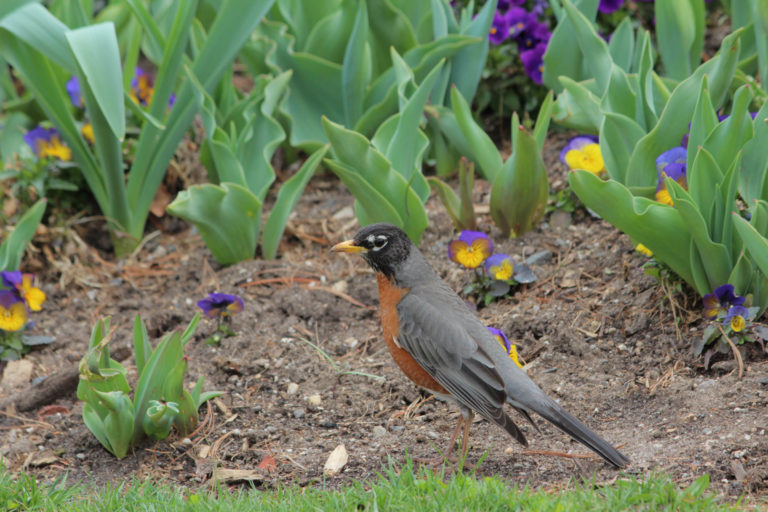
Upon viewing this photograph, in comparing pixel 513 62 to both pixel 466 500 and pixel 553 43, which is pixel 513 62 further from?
pixel 466 500

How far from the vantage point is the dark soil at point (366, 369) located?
3266 mm

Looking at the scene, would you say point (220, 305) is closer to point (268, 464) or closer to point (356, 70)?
point (268, 464)

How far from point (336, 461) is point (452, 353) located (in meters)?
0.61

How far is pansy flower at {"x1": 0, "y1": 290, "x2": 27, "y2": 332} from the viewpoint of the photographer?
14.1ft

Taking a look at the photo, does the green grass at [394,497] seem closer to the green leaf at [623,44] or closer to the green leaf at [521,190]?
the green leaf at [521,190]

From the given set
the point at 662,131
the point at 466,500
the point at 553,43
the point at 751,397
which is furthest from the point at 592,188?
the point at 553,43

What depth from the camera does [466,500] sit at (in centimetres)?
275

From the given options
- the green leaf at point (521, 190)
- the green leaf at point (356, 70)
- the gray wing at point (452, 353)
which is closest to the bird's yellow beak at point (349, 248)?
the gray wing at point (452, 353)

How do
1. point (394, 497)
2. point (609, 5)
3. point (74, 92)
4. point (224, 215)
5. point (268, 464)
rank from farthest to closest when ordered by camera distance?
point (609, 5) → point (74, 92) → point (224, 215) → point (268, 464) → point (394, 497)

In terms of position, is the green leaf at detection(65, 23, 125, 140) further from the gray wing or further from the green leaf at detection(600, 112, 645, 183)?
the green leaf at detection(600, 112, 645, 183)

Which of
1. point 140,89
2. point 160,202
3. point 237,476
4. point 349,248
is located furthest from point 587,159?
point 140,89

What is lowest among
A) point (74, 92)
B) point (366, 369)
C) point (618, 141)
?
point (366, 369)

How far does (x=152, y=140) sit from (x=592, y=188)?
253cm

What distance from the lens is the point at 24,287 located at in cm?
439
